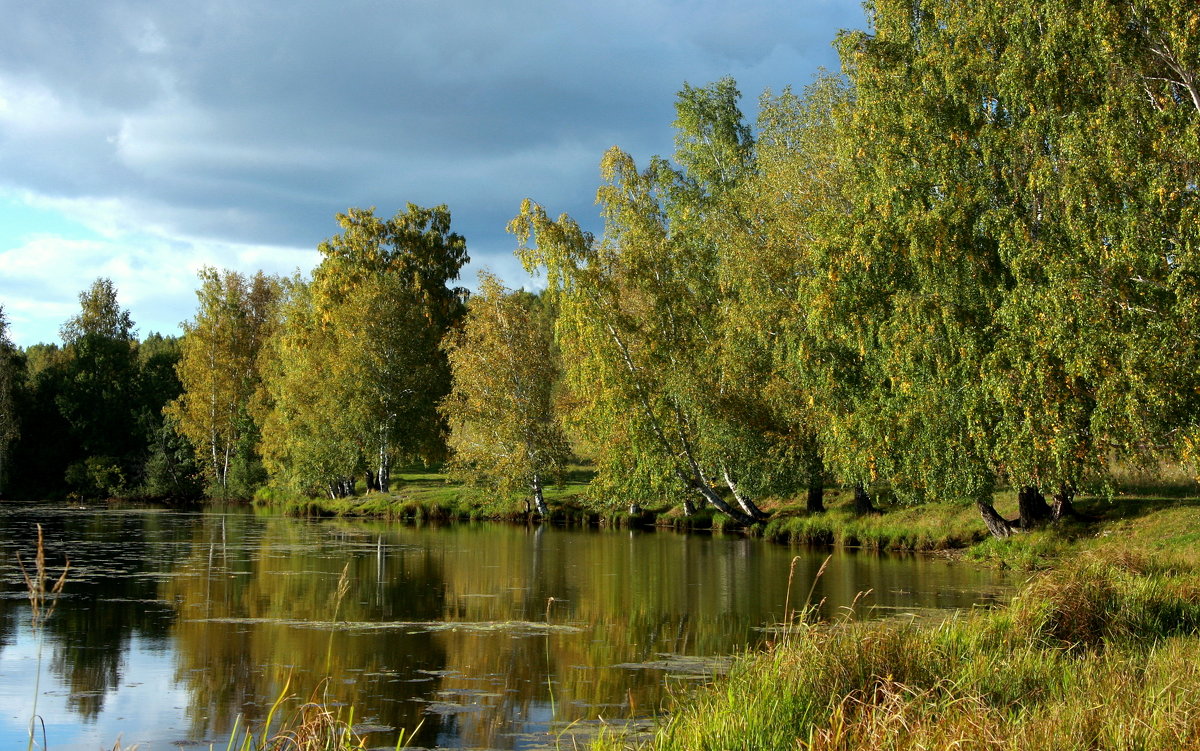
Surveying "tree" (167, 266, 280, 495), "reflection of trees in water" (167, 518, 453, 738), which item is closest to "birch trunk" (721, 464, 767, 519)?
"reflection of trees in water" (167, 518, 453, 738)

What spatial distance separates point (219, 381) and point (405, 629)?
5165cm

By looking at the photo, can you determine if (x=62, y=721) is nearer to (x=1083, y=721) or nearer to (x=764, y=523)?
(x=1083, y=721)

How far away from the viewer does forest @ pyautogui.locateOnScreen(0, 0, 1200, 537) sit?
20312 mm

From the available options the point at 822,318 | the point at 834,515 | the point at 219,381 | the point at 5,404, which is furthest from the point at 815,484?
the point at 5,404

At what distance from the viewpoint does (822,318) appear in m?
25.5

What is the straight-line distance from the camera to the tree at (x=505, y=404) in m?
44.7

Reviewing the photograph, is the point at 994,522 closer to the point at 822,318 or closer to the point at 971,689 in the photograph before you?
the point at 822,318

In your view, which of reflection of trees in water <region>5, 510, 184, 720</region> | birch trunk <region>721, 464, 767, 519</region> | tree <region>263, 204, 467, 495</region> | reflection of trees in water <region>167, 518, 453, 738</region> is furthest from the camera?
tree <region>263, 204, 467, 495</region>

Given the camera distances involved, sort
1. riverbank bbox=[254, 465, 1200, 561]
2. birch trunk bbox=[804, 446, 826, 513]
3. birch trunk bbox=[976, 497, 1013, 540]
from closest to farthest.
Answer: riverbank bbox=[254, 465, 1200, 561] → birch trunk bbox=[976, 497, 1013, 540] → birch trunk bbox=[804, 446, 826, 513]

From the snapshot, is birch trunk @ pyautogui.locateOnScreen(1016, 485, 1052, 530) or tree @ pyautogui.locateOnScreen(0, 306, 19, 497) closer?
birch trunk @ pyautogui.locateOnScreen(1016, 485, 1052, 530)

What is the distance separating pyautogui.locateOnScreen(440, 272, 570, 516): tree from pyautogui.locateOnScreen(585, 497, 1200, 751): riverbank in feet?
103

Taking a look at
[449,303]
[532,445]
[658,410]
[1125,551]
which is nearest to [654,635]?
[1125,551]

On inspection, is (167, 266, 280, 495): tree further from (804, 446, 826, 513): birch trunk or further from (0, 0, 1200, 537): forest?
(804, 446, 826, 513): birch trunk

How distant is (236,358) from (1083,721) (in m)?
63.3
